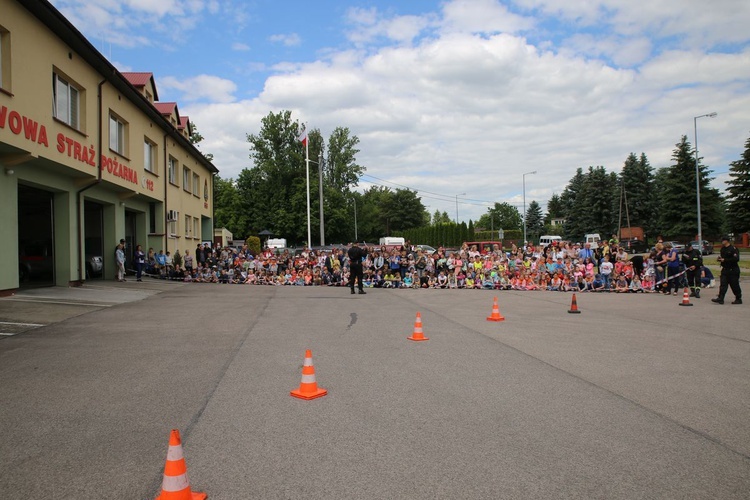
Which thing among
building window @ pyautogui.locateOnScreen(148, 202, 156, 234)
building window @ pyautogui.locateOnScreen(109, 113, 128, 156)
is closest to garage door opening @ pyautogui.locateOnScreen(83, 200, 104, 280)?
building window @ pyautogui.locateOnScreen(109, 113, 128, 156)

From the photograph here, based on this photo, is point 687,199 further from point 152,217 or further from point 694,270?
point 152,217

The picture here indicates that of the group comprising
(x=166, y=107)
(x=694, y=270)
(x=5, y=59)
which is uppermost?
(x=166, y=107)

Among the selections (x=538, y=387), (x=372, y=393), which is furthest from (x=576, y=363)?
(x=372, y=393)

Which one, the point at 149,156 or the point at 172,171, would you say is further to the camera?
the point at 172,171

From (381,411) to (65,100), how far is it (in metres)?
15.3

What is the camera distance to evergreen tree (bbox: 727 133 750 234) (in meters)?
47.7

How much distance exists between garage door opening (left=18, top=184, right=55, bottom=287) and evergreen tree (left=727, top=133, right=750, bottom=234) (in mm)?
54578

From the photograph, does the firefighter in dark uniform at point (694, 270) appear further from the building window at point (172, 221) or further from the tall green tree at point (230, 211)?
the tall green tree at point (230, 211)

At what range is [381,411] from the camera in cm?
517

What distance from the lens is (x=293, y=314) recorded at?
12883 millimetres

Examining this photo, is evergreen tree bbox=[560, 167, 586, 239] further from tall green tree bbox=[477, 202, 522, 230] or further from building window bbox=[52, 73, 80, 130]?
building window bbox=[52, 73, 80, 130]

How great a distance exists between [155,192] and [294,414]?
2185 cm

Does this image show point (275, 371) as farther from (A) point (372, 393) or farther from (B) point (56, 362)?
(B) point (56, 362)

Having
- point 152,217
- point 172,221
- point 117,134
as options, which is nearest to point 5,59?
point 117,134
